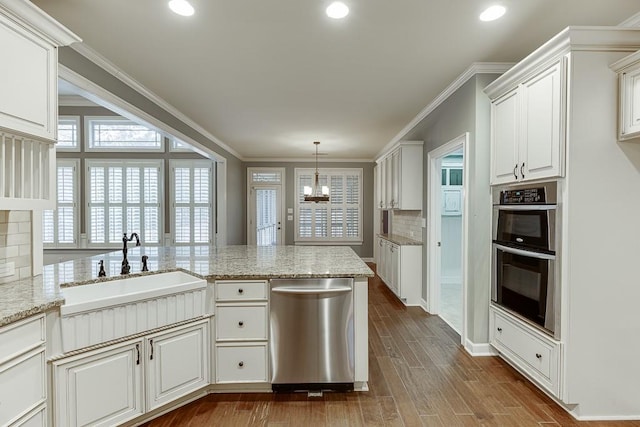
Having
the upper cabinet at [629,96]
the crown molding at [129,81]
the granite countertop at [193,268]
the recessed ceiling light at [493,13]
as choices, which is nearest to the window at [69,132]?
the crown molding at [129,81]

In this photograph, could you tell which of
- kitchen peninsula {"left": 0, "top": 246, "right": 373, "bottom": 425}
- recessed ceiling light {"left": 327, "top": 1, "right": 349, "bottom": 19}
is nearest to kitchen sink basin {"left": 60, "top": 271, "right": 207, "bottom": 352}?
kitchen peninsula {"left": 0, "top": 246, "right": 373, "bottom": 425}

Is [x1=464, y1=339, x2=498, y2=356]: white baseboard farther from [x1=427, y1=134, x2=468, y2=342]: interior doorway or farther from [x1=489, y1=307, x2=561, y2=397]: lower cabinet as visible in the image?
[x1=427, y1=134, x2=468, y2=342]: interior doorway

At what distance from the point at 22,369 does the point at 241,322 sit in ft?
3.93

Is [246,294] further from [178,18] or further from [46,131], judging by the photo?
[178,18]

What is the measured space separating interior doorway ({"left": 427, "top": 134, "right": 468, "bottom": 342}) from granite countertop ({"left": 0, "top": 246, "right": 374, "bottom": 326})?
132cm

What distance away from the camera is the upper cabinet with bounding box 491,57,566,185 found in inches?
82.7

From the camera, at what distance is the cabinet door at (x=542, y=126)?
2.10 meters

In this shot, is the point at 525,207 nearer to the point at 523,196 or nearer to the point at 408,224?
the point at 523,196

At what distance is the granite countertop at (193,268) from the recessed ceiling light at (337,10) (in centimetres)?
175

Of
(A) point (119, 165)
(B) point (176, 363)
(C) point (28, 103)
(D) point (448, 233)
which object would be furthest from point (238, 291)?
(A) point (119, 165)

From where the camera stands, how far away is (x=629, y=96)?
1.97 meters

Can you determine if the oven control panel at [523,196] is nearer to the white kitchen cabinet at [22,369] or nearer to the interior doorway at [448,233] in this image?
the interior doorway at [448,233]

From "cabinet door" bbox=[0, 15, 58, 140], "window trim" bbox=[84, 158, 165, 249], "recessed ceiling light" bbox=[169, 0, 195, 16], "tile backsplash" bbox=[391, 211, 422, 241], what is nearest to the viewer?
"cabinet door" bbox=[0, 15, 58, 140]

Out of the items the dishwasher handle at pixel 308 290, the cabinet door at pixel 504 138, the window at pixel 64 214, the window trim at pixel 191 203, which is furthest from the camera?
the window trim at pixel 191 203
